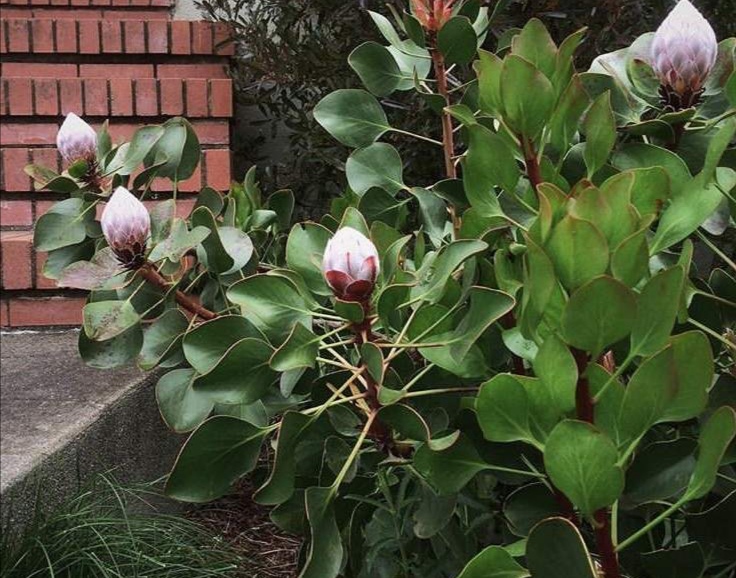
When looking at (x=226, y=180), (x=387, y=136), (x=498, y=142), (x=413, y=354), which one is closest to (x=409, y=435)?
(x=498, y=142)

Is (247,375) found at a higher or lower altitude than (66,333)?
higher

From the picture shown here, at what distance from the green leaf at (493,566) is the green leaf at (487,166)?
37 cm

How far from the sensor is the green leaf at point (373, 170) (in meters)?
1.28

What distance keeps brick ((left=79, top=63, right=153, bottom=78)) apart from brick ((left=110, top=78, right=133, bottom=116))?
0.60ft

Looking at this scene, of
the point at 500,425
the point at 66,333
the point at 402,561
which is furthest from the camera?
the point at 66,333

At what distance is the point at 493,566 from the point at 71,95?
2366 millimetres

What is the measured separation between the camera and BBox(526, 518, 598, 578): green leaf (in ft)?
2.21

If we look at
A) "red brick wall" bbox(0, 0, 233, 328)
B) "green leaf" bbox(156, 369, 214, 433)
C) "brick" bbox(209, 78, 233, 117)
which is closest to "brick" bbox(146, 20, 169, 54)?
"red brick wall" bbox(0, 0, 233, 328)

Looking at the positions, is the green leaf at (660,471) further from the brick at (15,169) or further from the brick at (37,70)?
the brick at (37,70)

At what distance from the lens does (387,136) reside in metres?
2.44

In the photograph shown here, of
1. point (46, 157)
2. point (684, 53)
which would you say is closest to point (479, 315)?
point (684, 53)

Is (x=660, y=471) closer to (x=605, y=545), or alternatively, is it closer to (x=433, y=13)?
(x=605, y=545)

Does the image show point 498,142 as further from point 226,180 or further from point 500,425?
point 226,180

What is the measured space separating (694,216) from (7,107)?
2.42 m
